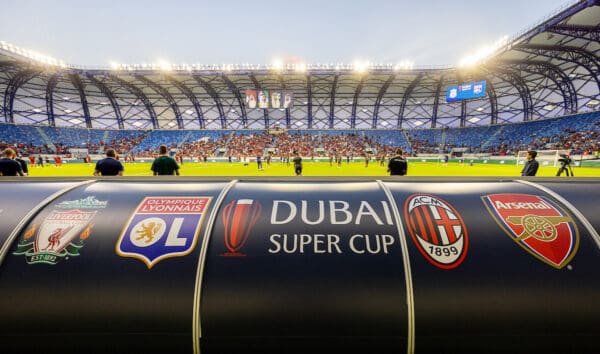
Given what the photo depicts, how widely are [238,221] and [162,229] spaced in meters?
0.61

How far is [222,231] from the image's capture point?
1883mm

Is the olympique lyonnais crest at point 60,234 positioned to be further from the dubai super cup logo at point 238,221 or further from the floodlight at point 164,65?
the floodlight at point 164,65

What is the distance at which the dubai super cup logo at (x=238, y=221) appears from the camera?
5.95 ft

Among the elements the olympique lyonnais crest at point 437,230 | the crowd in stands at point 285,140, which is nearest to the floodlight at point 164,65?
Result: the crowd in stands at point 285,140

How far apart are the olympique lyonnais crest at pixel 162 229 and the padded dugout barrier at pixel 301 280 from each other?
10 mm

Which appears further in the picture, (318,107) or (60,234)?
(318,107)

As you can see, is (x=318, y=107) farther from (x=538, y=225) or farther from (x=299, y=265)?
(x=299, y=265)

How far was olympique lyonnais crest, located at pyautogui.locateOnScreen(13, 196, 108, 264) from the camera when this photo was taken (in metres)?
1.79

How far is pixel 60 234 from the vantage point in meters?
1.88

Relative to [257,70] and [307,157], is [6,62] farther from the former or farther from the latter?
[307,157]

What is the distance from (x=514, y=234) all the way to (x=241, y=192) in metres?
2.29

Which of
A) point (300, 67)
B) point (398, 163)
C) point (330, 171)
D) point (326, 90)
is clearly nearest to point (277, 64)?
point (300, 67)

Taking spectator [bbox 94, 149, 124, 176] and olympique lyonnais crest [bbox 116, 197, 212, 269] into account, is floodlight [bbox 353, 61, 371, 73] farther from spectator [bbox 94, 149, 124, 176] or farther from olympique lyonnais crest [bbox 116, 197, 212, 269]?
olympique lyonnais crest [bbox 116, 197, 212, 269]

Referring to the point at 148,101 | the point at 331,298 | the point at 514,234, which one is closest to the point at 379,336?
the point at 331,298
